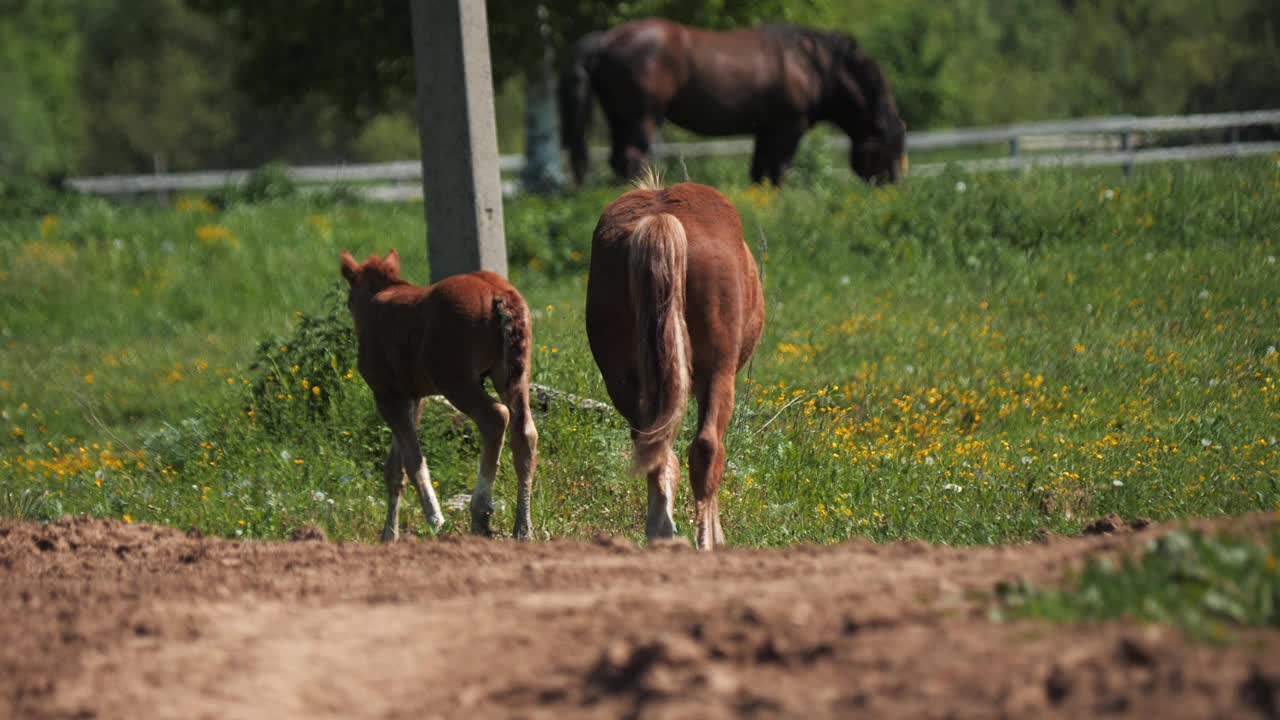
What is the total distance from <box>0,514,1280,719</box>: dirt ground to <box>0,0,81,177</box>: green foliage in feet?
142

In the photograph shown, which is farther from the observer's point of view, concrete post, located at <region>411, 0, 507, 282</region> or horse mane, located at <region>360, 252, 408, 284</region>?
concrete post, located at <region>411, 0, 507, 282</region>

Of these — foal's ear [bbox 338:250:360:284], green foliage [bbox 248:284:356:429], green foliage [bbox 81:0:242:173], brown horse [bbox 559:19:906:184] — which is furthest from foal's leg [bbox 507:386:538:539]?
green foliage [bbox 81:0:242:173]

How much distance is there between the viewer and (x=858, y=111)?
57.0ft

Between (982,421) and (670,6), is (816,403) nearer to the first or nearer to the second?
(982,421)

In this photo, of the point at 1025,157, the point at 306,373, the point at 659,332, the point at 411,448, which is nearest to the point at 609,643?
the point at 659,332

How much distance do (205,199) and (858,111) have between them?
29.3ft

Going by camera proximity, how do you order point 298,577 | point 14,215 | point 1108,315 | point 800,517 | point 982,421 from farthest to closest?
point 14,215 < point 1108,315 < point 982,421 < point 800,517 < point 298,577

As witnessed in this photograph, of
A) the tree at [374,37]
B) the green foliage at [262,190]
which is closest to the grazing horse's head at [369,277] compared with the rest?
the green foliage at [262,190]

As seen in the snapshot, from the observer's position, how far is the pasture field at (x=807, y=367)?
7.46 m

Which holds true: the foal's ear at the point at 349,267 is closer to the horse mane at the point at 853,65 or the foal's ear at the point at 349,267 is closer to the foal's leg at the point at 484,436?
the foal's leg at the point at 484,436

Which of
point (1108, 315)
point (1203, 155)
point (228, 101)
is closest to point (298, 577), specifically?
point (1108, 315)

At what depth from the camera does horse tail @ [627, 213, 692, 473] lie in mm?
5551

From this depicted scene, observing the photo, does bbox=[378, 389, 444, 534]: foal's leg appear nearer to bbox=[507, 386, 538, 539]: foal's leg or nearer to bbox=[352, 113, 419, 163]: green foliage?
bbox=[507, 386, 538, 539]: foal's leg

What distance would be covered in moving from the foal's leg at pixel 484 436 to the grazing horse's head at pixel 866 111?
11209 millimetres
